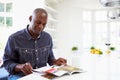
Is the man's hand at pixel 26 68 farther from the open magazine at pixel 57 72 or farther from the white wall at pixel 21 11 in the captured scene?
the white wall at pixel 21 11

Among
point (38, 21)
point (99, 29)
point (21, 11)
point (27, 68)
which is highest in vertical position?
point (21, 11)

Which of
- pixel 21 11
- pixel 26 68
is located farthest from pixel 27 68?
pixel 21 11

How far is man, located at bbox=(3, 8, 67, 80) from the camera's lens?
1.48 meters

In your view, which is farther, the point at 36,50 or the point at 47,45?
the point at 47,45

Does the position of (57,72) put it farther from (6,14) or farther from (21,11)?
(6,14)

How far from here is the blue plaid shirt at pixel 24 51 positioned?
1511 millimetres

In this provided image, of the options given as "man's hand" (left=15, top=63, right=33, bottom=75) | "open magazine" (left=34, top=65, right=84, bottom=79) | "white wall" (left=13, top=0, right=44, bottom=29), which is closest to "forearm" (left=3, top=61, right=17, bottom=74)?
"man's hand" (left=15, top=63, right=33, bottom=75)

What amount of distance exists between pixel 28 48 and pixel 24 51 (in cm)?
5

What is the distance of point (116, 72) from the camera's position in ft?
12.9

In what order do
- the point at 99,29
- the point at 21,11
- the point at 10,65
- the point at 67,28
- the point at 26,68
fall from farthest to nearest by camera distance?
the point at 99,29, the point at 67,28, the point at 21,11, the point at 10,65, the point at 26,68

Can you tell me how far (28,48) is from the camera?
1564 mm

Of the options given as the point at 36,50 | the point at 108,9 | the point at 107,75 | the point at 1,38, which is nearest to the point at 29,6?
the point at 1,38

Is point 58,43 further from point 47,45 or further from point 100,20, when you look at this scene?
point 47,45

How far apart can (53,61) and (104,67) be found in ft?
7.82
